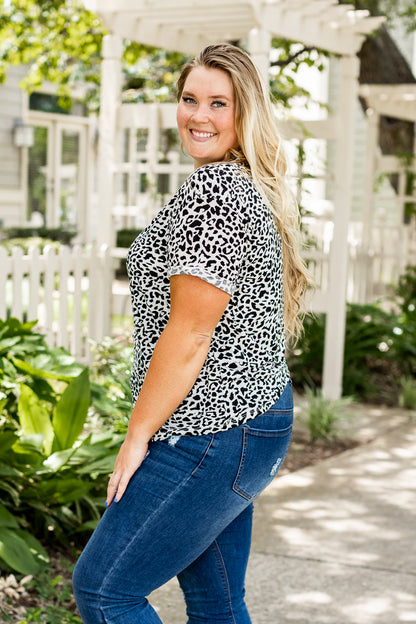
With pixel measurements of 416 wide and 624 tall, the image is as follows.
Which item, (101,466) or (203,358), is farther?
(101,466)

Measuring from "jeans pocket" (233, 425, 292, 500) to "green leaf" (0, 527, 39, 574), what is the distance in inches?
60.6

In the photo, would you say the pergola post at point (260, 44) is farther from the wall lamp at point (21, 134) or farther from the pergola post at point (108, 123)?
the wall lamp at point (21, 134)

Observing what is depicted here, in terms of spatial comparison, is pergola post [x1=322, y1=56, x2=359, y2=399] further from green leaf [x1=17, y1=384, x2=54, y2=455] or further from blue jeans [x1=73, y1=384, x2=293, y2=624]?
blue jeans [x1=73, y1=384, x2=293, y2=624]

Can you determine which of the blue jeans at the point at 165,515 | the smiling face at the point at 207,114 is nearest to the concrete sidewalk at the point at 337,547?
the blue jeans at the point at 165,515

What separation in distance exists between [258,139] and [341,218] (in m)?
5.12

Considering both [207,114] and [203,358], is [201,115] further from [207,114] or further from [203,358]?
[203,358]

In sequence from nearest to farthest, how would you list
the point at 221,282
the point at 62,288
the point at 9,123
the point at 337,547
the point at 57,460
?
the point at 221,282, the point at 57,460, the point at 337,547, the point at 62,288, the point at 9,123

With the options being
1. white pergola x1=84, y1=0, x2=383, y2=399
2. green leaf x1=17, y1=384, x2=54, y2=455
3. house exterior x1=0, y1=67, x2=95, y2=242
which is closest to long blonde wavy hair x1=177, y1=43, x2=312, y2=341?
green leaf x1=17, y1=384, x2=54, y2=455

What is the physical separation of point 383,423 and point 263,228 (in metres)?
5.07

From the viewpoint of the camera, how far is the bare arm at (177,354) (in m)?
1.81

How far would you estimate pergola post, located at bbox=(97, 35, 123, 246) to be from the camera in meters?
6.65

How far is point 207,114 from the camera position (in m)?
2.05

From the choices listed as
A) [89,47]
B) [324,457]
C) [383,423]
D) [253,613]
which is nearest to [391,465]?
[324,457]

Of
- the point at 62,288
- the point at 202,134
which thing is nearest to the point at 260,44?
the point at 62,288
